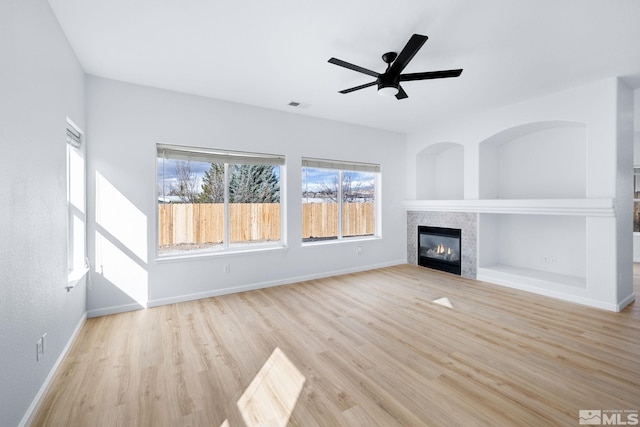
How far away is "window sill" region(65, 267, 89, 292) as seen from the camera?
2.64 metres

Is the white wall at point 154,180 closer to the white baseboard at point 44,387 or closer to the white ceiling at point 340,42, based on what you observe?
the white ceiling at point 340,42

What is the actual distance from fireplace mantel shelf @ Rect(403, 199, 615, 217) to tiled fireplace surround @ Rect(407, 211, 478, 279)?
0.51 ft

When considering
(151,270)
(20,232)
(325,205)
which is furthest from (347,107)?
(20,232)

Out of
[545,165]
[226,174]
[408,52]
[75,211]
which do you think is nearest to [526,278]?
[545,165]

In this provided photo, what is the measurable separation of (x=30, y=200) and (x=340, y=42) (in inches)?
111

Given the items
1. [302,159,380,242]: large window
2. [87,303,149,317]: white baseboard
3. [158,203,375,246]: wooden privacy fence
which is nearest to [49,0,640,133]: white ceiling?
[302,159,380,242]: large window

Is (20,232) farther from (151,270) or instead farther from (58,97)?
(151,270)

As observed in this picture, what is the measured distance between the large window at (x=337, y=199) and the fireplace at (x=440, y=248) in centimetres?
105

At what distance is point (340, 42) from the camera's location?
277cm

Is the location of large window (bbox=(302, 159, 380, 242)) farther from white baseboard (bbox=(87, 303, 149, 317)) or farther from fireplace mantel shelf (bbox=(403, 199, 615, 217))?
white baseboard (bbox=(87, 303, 149, 317))

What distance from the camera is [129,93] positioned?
11.8ft

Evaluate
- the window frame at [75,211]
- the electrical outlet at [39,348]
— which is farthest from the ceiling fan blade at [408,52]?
the electrical outlet at [39,348]

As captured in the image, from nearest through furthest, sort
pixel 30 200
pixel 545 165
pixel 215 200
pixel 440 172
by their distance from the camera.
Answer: pixel 30 200 < pixel 215 200 < pixel 545 165 < pixel 440 172

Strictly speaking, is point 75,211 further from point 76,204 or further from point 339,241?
point 339,241
